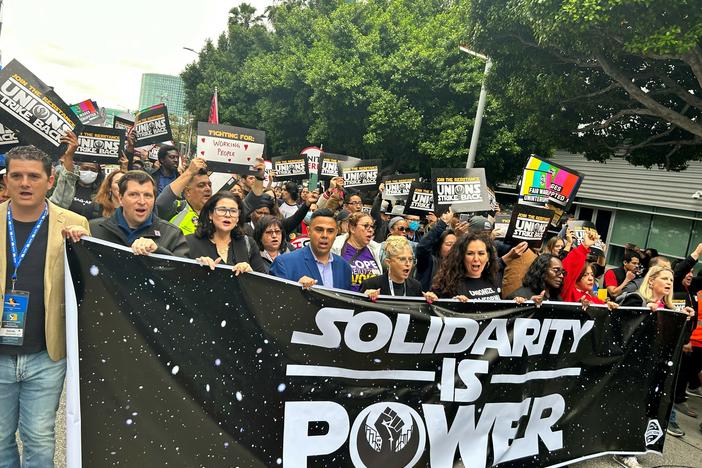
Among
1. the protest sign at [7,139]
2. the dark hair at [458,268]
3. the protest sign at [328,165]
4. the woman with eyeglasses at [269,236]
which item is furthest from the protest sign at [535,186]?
the protest sign at [7,139]

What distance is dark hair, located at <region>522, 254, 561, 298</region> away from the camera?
471cm

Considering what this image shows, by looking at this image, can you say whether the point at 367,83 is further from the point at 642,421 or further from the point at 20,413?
the point at 20,413

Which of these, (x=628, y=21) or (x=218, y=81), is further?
(x=218, y=81)

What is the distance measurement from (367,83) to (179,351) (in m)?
19.8

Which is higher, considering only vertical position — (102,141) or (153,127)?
(153,127)

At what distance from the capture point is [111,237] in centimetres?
306

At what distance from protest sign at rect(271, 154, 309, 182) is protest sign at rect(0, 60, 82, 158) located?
4.95 metres

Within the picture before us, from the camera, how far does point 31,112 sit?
166 inches

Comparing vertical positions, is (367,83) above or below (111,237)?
above

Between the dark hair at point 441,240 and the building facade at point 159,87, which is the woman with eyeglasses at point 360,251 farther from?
the building facade at point 159,87

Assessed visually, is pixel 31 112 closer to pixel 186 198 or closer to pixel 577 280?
pixel 186 198

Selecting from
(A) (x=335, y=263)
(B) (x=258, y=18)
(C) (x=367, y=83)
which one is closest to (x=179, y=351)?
(A) (x=335, y=263)

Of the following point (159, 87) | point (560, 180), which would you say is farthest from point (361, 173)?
point (159, 87)

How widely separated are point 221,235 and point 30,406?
1601 millimetres
